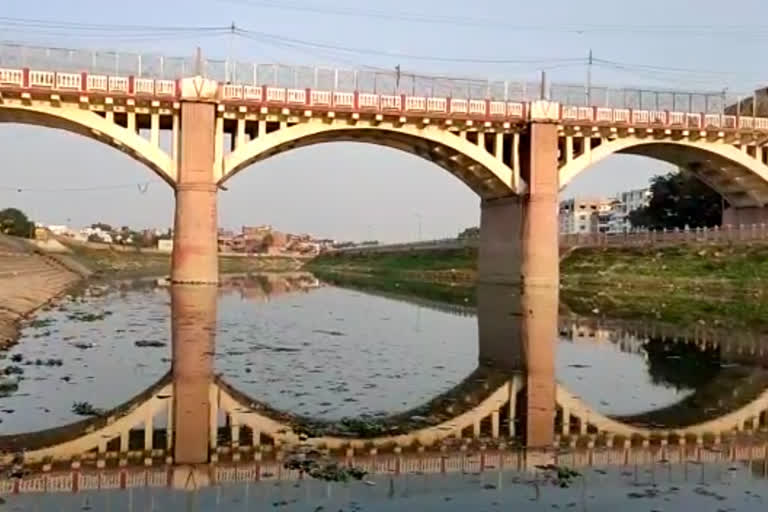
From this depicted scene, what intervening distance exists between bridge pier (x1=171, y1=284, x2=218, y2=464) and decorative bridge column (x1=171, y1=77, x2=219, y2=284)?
11346 mm

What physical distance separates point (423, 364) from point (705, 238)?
48.9 meters

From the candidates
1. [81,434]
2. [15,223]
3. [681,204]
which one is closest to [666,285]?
[681,204]

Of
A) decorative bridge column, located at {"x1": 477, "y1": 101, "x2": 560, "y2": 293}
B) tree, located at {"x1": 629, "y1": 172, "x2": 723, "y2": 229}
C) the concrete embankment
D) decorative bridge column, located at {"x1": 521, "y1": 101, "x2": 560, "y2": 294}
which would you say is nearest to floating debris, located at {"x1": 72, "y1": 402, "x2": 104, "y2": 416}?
the concrete embankment

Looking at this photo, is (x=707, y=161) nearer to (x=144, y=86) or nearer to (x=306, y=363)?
(x=144, y=86)

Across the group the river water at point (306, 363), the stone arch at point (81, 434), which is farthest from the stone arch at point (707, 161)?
the stone arch at point (81, 434)

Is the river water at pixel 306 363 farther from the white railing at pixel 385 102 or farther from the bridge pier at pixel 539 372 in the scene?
the white railing at pixel 385 102

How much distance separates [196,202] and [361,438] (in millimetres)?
39849

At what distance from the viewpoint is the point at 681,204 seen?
326ft

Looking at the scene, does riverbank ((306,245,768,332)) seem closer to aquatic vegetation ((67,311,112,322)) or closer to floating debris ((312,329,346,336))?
floating debris ((312,329,346,336))

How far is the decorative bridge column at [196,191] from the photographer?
5069cm

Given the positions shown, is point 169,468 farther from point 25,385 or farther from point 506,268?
point 506,268

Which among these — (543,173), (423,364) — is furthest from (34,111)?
(423,364)

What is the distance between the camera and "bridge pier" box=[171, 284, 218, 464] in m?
12.5

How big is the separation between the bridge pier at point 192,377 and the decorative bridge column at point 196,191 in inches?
447
